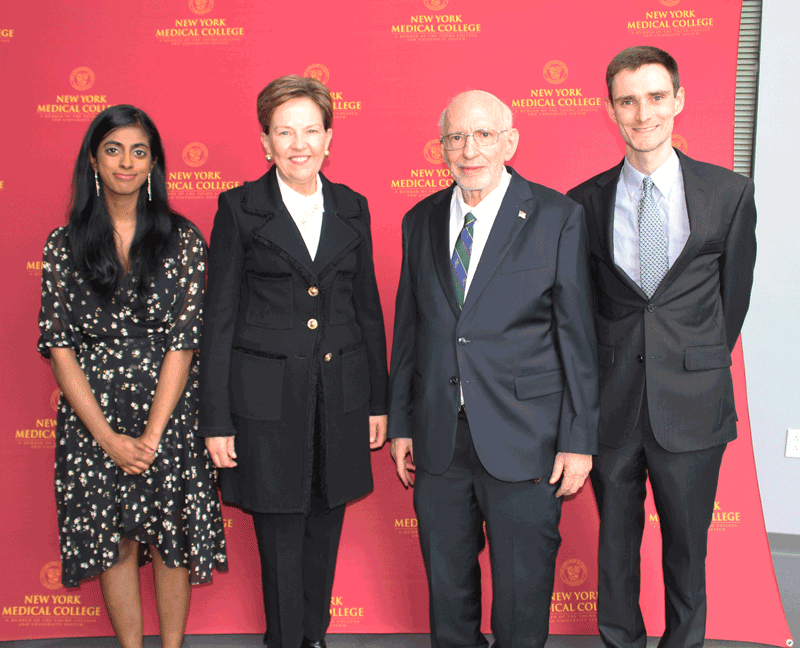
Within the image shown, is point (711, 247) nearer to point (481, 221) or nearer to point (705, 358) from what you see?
point (705, 358)

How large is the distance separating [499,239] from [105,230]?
125 centimetres

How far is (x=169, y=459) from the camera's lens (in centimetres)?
195

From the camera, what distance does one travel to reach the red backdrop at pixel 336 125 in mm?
2424

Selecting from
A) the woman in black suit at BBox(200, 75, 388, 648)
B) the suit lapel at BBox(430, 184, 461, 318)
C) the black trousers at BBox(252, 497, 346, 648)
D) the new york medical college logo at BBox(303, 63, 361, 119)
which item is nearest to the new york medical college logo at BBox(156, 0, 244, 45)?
the new york medical college logo at BBox(303, 63, 361, 119)

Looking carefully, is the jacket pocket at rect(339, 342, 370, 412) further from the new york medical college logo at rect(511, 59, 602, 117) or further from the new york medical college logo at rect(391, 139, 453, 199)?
the new york medical college logo at rect(511, 59, 602, 117)

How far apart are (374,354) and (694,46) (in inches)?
71.5

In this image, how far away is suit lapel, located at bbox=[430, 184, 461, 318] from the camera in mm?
1673

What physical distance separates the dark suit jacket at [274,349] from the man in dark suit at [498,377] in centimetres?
27

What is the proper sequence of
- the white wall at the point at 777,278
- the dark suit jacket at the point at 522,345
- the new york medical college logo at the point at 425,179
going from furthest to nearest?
the white wall at the point at 777,278, the new york medical college logo at the point at 425,179, the dark suit jacket at the point at 522,345

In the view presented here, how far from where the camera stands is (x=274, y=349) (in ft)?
5.93

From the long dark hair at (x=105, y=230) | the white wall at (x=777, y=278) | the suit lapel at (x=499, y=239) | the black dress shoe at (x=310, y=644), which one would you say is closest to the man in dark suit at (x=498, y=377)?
the suit lapel at (x=499, y=239)

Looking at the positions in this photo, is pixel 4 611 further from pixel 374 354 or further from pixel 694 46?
pixel 694 46

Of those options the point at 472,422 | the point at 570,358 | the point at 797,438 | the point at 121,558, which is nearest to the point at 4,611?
the point at 121,558

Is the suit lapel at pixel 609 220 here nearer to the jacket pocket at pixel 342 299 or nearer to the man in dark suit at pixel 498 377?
the man in dark suit at pixel 498 377
